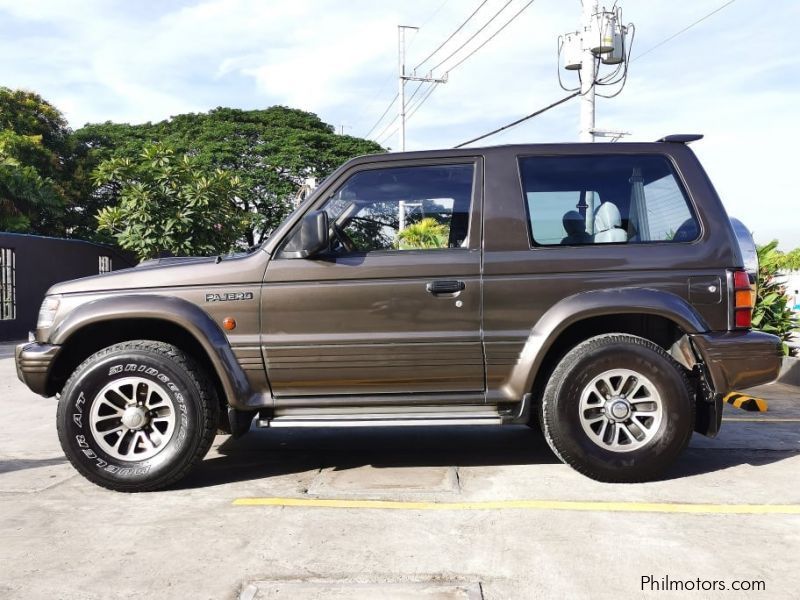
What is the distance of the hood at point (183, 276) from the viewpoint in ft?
13.7

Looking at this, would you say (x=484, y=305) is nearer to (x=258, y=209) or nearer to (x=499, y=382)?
(x=499, y=382)

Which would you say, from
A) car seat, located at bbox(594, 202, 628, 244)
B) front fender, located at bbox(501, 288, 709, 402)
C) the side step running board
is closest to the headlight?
the side step running board

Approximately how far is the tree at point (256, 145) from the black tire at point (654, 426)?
30736mm

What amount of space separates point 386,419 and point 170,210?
Answer: 1333cm

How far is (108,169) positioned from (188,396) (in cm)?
1457

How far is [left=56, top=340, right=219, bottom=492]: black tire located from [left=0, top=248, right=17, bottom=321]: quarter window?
562 inches

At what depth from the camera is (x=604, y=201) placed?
4.39 m

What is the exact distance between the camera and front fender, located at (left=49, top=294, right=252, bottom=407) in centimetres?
408

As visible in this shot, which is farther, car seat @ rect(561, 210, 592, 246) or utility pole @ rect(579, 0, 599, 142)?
utility pole @ rect(579, 0, 599, 142)

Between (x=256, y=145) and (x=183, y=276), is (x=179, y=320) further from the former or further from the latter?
(x=256, y=145)

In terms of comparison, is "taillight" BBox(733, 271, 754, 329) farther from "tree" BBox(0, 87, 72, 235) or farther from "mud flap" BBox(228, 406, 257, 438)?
"tree" BBox(0, 87, 72, 235)

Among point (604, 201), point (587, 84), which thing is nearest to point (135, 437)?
point (604, 201)

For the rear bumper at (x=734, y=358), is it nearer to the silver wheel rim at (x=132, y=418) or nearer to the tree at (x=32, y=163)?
the silver wheel rim at (x=132, y=418)

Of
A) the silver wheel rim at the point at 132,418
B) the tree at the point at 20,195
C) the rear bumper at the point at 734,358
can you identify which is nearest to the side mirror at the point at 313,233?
the silver wheel rim at the point at 132,418
